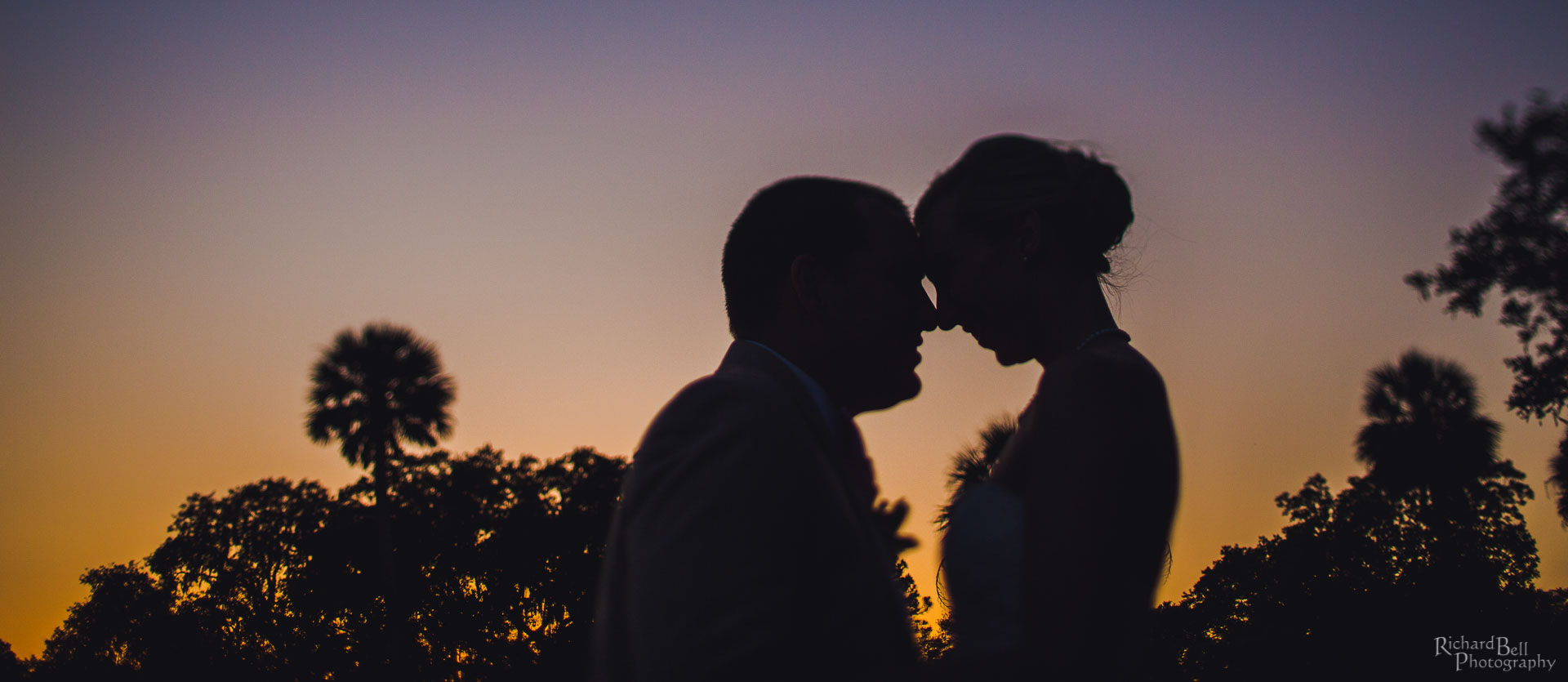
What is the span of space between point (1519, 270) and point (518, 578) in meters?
36.8

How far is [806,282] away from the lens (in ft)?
11.3

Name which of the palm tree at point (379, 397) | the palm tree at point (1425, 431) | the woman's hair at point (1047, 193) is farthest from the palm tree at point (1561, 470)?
the palm tree at point (379, 397)

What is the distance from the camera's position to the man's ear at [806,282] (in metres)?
3.44

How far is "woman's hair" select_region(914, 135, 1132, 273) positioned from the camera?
Result: 3.64 m

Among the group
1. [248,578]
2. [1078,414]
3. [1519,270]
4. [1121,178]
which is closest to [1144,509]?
[1078,414]

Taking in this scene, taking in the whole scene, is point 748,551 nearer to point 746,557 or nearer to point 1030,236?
point 746,557

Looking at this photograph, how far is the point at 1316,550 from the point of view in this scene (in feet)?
123

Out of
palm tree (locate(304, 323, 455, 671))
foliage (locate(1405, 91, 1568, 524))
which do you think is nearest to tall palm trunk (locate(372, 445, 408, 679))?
palm tree (locate(304, 323, 455, 671))

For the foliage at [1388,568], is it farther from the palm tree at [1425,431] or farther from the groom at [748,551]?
the groom at [748,551]

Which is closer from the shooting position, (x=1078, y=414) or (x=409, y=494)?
(x=1078, y=414)

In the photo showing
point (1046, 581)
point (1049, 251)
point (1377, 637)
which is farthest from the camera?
point (1377, 637)

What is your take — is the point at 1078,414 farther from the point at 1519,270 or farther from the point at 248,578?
the point at 248,578

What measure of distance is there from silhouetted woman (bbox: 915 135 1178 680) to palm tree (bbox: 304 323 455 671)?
28236 mm

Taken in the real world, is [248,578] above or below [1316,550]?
below
